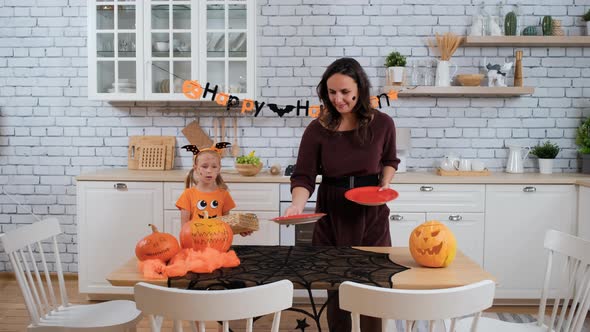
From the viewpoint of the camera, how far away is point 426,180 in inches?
153

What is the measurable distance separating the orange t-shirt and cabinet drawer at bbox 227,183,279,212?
3.13ft

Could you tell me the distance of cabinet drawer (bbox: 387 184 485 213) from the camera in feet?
12.8

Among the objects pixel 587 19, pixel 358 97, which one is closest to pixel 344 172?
pixel 358 97

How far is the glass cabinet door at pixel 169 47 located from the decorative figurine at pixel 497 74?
2.14 m

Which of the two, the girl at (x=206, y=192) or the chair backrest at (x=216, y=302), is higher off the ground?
the girl at (x=206, y=192)

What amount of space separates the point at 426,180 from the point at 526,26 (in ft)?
4.99

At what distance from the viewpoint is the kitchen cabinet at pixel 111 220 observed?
396 centimetres

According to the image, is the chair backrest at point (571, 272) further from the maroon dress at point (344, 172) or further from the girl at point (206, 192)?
the girl at point (206, 192)

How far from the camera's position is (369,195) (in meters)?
2.38

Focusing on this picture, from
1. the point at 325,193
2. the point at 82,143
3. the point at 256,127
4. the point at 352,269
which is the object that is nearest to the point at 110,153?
the point at 82,143

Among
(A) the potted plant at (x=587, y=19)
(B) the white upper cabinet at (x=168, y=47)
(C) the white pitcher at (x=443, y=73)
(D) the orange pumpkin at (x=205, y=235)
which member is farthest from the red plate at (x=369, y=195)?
(A) the potted plant at (x=587, y=19)

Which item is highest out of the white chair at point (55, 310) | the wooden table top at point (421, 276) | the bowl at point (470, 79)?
the bowl at point (470, 79)

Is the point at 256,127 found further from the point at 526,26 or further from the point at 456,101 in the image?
the point at 526,26

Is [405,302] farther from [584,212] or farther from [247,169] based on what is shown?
[584,212]
